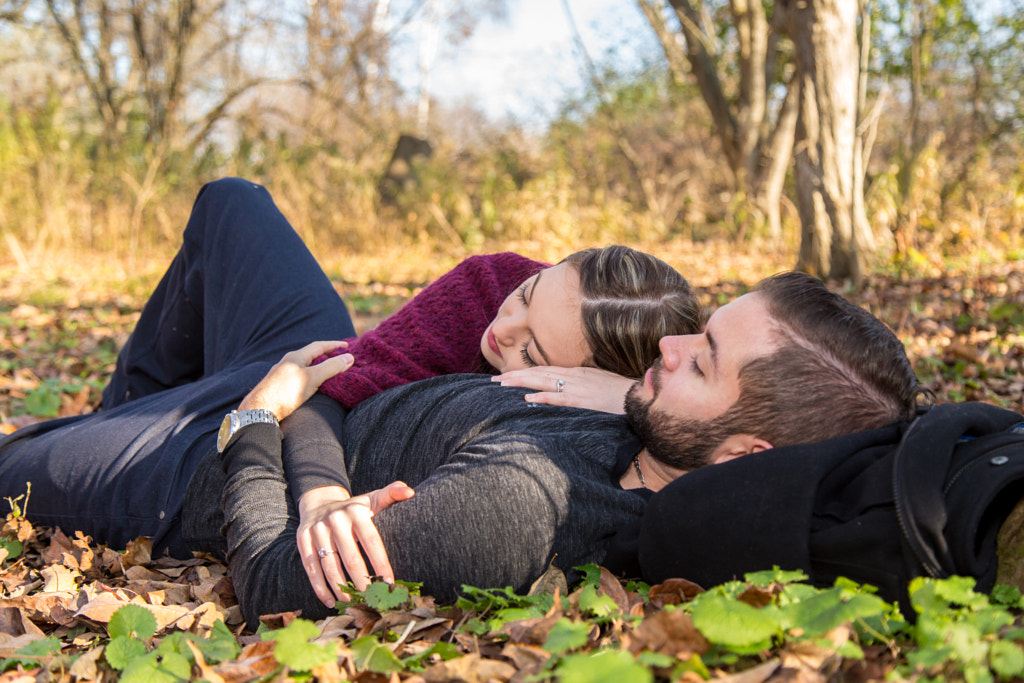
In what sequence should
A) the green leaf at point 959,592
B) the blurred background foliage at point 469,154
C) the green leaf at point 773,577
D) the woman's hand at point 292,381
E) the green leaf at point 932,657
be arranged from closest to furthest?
the green leaf at point 932,657 < the green leaf at point 959,592 < the green leaf at point 773,577 < the woman's hand at point 292,381 < the blurred background foliage at point 469,154

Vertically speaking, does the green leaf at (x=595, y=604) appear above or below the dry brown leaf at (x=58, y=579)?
above

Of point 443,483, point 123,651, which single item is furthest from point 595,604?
point 123,651

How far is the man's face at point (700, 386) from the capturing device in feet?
6.08

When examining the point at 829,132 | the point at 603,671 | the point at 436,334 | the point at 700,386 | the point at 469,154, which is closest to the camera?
the point at 603,671

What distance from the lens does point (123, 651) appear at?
1.50m

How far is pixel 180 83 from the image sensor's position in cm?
1560

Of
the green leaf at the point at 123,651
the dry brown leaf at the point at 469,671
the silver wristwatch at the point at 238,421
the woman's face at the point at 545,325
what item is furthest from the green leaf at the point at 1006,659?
the silver wristwatch at the point at 238,421

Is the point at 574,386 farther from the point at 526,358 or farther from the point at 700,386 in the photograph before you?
the point at 700,386

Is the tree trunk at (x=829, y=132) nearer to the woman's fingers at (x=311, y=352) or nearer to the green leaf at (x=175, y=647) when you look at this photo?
the woman's fingers at (x=311, y=352)

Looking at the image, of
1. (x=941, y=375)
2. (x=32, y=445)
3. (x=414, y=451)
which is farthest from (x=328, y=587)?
(x=941, y=375)

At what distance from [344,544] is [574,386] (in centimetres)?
82

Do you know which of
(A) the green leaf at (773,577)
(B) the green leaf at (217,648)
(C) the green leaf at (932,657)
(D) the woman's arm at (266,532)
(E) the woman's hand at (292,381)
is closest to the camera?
(C) the green leaf at (932,657)

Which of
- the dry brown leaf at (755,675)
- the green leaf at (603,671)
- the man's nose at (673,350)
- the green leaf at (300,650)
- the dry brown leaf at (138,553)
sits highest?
the man's nose at (673,350)

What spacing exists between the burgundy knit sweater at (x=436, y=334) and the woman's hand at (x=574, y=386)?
411 mm
